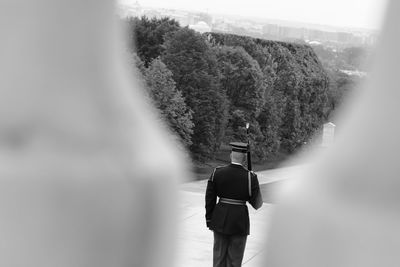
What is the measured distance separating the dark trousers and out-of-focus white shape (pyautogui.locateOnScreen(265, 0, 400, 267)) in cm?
198

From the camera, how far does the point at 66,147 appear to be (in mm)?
350

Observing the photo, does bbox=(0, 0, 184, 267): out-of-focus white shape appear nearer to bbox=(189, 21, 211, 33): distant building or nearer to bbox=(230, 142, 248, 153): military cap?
bbox=(189, 21, 211, 33): distant building

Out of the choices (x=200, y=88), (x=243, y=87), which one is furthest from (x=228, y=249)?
(x=243, y=87)

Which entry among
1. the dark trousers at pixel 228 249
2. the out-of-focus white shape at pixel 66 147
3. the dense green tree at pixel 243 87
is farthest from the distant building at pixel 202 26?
the dense green tree at pixel 243 87

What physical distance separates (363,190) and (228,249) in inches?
81.1

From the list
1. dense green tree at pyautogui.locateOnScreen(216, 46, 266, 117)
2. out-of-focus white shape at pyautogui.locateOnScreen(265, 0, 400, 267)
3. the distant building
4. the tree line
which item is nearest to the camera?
out-of-focus white shape at pyautogui.locateOnScreen(265, 0, 400, 267)

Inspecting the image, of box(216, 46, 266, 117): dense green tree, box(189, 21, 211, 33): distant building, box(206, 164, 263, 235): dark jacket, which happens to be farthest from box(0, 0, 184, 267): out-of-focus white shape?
box(216, 46, 266, 117): dense green tree

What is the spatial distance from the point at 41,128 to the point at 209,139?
18.1 ft

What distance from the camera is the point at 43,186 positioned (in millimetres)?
338

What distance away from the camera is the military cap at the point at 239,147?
205 cm

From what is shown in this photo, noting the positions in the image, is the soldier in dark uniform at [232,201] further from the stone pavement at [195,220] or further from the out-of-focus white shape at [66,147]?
the out-of-focus white shape at [66,147]

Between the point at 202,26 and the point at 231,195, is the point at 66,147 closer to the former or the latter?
the point at 202,26

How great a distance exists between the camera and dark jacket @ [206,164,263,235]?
209 centimetres

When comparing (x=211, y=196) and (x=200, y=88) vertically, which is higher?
(x=211, y=196)
